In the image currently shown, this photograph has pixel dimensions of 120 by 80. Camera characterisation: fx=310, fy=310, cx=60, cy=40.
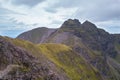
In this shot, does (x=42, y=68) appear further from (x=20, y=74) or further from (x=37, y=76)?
(x=20, y=74)

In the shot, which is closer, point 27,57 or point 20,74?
point 20,74

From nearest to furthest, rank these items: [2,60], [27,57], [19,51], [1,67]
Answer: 1. [1,67]
2. [2,60]
3. [27,57]
4. [19,51]

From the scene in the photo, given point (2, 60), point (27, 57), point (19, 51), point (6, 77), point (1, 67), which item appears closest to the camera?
point (6, 77)

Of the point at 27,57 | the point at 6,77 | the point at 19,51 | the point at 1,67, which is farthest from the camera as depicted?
the point at 19,51

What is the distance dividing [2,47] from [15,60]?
7.63m

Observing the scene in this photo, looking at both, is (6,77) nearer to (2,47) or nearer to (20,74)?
(20,74)

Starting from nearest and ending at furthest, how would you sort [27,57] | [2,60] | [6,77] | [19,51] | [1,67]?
1. [6,77]
2. [1,67]
3. [2,60]
4. [27,57]
5. [19,51]

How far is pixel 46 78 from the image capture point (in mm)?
93500

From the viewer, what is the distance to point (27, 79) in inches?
3191

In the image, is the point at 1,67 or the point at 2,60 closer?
the point at 1,67

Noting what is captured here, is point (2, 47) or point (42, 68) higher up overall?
point (2, 47)

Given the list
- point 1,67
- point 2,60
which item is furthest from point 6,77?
point 2,60

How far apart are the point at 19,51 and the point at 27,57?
27.8 feet

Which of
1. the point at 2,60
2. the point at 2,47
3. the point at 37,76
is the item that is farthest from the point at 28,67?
the point at 2,47
